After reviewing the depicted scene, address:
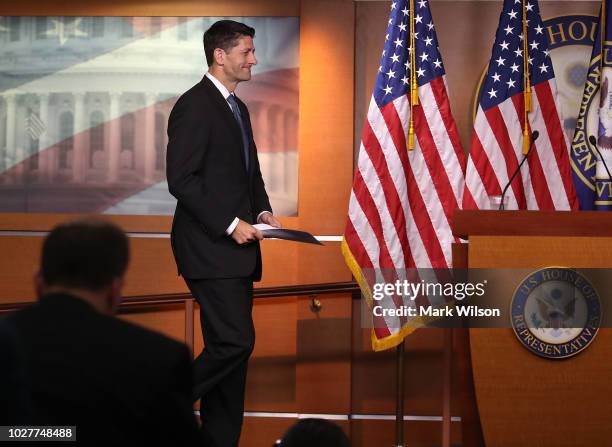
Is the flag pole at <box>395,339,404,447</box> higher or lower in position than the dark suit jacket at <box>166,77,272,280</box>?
lower

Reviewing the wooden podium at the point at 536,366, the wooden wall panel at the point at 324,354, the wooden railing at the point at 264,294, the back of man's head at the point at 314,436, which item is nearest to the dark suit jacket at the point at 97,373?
the back of man's head at the point at 314,436

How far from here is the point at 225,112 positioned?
3758 mm

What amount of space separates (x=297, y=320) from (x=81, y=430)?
347 cm

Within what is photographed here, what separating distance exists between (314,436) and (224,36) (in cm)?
245

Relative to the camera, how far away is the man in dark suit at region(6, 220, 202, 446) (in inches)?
62.5

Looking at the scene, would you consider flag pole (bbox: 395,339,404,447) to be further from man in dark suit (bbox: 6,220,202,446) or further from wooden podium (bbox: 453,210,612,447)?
man in dark suit (bbox: 6,220,202,446)

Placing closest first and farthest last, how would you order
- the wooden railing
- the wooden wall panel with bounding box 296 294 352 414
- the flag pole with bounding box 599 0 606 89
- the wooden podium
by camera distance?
the wooden podium, the flag pole with bounding box 599 0 606 89, the wooden railing, the wooden wall panel with bounding box 296 294 352 414

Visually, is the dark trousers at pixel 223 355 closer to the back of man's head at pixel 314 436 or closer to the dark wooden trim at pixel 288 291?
the dark wooden trim at pixel 288 291

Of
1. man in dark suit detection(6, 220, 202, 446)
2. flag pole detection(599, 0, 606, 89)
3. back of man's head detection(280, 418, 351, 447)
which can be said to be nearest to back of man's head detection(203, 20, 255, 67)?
flag pole detection(599, 0, 606, 89)

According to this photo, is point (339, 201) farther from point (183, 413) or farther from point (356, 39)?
point (183, 413)

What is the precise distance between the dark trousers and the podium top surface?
89 centimetres

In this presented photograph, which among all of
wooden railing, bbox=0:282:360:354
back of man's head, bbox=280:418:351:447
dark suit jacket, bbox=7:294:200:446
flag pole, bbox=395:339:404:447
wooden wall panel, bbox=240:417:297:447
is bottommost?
wooden wall panel, bbox=240:417:297:447

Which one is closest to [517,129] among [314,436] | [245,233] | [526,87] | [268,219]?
[526,87]

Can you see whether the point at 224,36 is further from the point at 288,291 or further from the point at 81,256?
the point at 81,256
